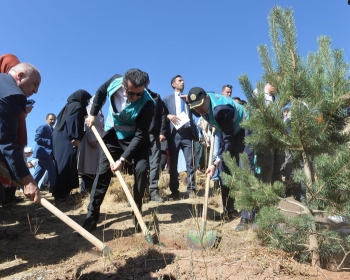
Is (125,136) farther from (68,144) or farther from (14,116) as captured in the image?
(68,144)

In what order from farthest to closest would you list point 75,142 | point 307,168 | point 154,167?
point 75,142
point 154,167
point 307,168

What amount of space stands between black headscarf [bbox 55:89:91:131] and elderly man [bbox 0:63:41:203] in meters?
2.66

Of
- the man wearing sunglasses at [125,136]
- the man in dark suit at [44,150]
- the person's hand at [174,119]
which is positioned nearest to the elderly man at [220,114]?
the man wearing sunglasses at [125,136]

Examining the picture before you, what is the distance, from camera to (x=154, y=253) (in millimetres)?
2475

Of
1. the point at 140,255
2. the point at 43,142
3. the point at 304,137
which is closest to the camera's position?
the point at 304,137

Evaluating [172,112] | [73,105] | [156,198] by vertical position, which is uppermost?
[73,105]

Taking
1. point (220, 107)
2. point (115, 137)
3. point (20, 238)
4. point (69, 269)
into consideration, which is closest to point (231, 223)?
point (220, 107)

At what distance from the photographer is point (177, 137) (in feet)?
17.3

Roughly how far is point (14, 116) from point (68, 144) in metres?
2.93

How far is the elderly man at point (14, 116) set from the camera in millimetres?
2342

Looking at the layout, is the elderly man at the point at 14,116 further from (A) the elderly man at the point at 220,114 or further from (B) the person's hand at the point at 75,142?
(B) the person's hand at the point at 75,142

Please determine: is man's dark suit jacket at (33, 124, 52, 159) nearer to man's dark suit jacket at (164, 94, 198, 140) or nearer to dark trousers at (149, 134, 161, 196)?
dark trousers at (149, 134, 161, 196)

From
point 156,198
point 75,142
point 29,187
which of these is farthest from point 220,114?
point 75,142

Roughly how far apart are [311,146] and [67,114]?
13.4ft
